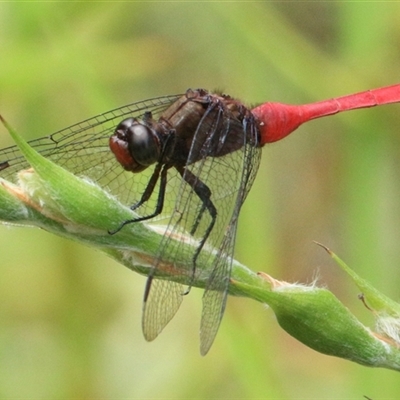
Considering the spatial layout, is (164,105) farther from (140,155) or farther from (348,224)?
(348,224)

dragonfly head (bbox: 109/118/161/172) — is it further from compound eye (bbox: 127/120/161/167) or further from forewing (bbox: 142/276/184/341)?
forewing (bbox: 142/276/184/341)

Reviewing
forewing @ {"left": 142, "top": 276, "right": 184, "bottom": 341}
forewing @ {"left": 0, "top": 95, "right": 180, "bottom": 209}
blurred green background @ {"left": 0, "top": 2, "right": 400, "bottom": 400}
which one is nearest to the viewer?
forewing @ {"left": 142, "top": 276, "right": 184, "bottom": 341}

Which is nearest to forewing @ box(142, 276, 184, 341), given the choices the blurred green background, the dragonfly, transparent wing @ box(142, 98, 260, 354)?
transparent wing @ box(142, 98, 260, 354)

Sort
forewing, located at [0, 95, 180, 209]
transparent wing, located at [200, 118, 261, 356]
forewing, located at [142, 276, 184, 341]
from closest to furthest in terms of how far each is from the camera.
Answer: transparent wing, located at [200, 118, 261, 356], forewing, located at [142, 276, 184, 341], forewing, located at [0, 95, 180, 209]

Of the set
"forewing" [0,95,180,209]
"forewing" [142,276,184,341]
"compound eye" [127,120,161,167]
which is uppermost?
"compound eye" [127,120,161,167]

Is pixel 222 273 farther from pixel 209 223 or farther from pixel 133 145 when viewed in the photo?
pixel 133 145

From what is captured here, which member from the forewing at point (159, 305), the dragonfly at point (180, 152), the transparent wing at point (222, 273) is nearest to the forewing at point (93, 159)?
the dragonfly at point (180, 152)

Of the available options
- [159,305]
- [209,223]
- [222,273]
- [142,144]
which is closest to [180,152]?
[142,144]
